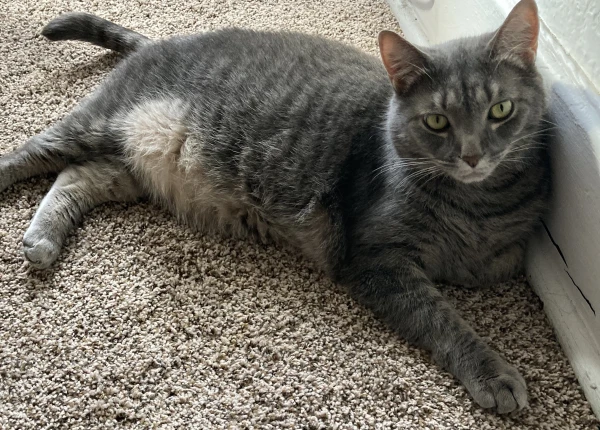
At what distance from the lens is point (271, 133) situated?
1.57 meters

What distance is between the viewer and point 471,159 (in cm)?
121

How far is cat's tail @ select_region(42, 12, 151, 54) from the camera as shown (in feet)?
6.50

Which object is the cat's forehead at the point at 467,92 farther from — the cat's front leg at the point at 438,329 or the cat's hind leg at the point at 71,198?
the cat's hind leg at the point at 71,198

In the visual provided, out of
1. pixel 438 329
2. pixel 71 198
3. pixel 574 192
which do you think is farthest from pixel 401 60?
pixel 71 198

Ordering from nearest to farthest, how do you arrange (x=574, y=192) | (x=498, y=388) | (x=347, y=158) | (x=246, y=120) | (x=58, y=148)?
(x=498, y=388) → (x=574, y=192) → (x=347, y=158) → (x=246, y=120) → (x=58, y=148)

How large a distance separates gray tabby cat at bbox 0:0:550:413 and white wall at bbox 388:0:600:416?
5cm

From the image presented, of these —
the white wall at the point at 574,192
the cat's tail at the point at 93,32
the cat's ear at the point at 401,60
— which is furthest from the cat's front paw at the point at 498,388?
the cat's tail at the point at 93,32

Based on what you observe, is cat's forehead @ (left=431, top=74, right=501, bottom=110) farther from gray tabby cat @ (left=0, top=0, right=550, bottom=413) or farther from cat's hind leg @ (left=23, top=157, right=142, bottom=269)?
cat's hind leg @ (left=23, top=157, right=142, bottom=269)

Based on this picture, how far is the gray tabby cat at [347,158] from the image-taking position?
124 cm

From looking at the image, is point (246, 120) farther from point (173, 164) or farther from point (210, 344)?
point (210, 344)

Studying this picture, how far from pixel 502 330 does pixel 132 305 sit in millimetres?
860

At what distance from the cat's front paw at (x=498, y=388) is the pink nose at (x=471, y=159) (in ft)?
1.33

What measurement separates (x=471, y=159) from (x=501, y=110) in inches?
5.0

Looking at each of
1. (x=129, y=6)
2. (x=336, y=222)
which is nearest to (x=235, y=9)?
(x=129, y=6)
